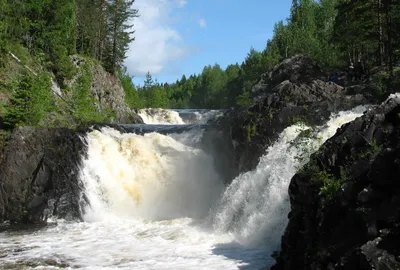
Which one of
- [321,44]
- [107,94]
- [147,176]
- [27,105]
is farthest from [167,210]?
[321,44]

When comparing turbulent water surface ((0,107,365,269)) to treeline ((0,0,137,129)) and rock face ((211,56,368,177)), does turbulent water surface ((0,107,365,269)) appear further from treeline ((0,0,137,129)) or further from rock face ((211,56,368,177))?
Answer: treeline ((0,0,137,129))

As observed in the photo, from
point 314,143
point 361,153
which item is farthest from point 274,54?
point 361,153

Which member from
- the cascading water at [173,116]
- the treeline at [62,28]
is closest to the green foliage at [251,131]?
the treeline at [62,28]

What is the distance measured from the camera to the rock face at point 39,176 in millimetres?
19172

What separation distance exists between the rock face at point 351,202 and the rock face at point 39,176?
1187cm

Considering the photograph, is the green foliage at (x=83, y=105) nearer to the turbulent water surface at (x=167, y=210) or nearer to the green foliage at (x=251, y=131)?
the turbulent water surface at (x=167, y=210)

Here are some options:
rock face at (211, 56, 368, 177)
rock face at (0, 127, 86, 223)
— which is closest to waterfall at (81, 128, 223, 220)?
rock face at (0, 127, 86, 223)

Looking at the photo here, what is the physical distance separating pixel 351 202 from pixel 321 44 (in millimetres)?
43937

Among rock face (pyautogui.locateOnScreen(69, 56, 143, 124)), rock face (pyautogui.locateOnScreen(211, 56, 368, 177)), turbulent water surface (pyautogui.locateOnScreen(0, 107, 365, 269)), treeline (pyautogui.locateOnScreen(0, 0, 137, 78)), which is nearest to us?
turbulent water surface (pyautogui.locateOnScreen(0, 107, 365, 269))

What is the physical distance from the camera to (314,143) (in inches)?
595

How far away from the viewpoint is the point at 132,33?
53594 millimetres

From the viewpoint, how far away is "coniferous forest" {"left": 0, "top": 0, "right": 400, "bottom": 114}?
29.7 m

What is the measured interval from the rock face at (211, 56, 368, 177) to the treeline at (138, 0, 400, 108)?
3.48 meters

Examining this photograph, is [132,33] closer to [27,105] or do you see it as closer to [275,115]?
[27,105]
